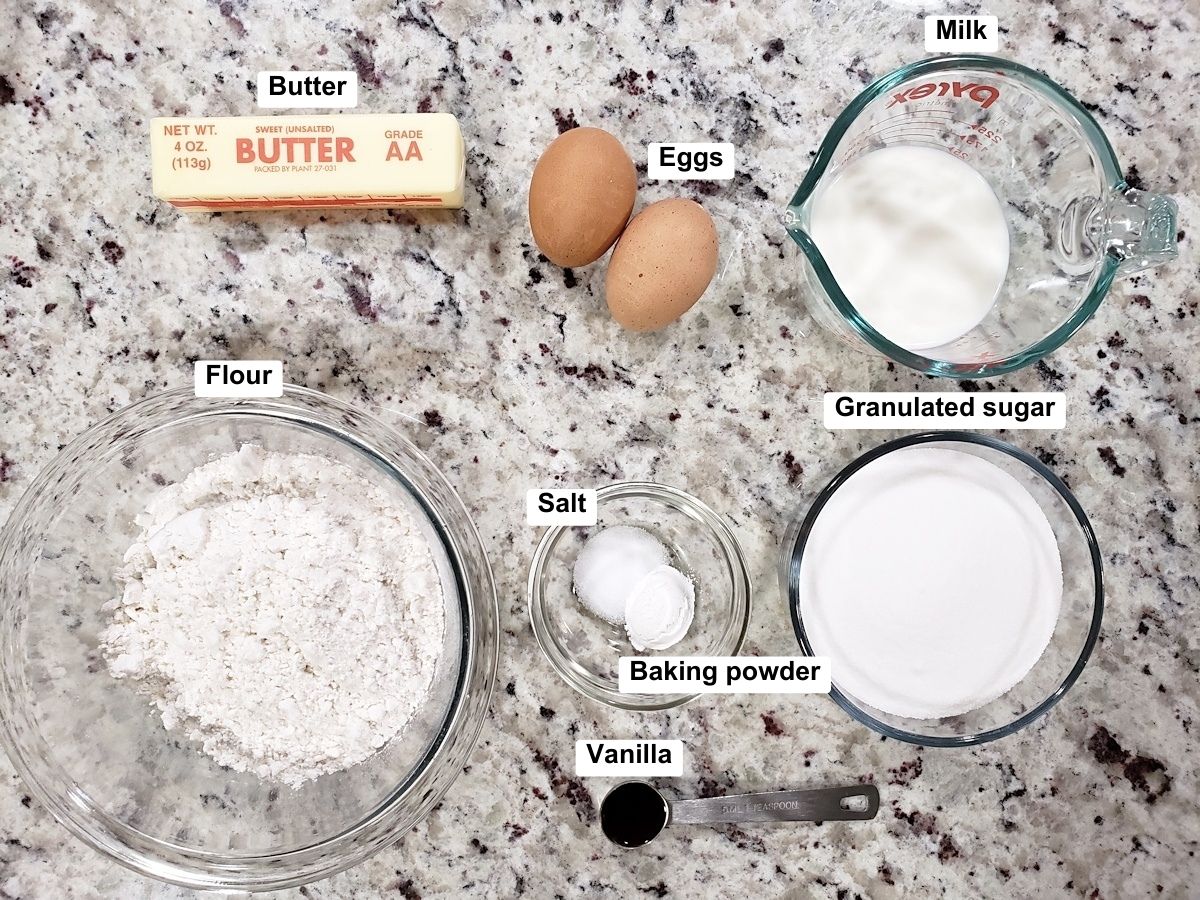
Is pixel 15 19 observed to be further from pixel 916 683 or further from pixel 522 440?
pixel 916 683

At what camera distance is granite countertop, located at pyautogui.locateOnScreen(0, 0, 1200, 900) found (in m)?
0.86

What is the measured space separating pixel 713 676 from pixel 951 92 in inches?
23.1

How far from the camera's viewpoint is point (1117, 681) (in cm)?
89

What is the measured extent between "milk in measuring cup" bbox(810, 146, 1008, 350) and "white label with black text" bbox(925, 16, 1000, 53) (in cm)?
14

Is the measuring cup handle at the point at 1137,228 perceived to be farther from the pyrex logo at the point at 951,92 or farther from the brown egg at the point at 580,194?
the brown egg at the point at 580,194

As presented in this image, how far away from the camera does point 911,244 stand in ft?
2.62

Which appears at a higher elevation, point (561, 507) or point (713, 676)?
point (561, 507)

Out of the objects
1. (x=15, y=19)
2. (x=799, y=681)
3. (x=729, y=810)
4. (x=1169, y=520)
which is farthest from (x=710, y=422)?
(x=15, y=19)

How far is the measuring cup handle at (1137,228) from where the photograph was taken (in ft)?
2.31

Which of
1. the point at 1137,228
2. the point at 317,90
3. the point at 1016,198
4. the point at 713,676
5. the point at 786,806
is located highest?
the point at 317,90

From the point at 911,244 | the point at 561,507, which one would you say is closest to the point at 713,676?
the point at 561,507

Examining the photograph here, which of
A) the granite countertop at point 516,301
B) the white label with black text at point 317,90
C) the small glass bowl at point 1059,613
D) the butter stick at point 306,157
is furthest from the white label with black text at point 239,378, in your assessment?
the small glass bowl at point 1059,613

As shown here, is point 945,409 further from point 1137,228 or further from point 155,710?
point 155,710

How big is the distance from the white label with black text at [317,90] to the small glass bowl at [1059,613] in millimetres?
606
